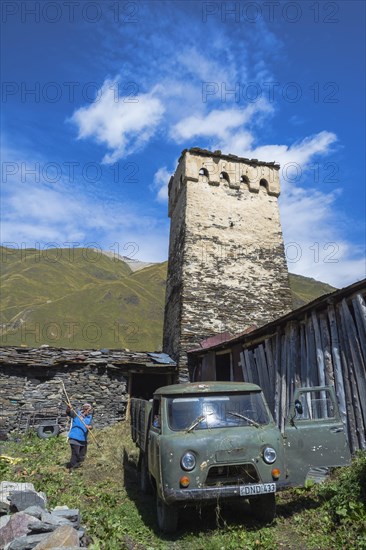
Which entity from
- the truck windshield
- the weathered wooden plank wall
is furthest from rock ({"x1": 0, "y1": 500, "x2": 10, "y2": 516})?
the weathered wooden plank wall

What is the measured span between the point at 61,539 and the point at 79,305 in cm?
8137

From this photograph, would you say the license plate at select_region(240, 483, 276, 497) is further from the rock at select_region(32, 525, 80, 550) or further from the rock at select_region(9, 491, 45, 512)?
the rock at select_region(9, 491, 45, 512)

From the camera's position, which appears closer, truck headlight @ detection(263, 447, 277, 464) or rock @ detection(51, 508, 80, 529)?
rock @ detection(51, 508, 80, 529)

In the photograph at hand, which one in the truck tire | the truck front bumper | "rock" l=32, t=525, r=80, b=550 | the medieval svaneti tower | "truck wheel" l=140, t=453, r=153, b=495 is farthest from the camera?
the medieval svaneti tower

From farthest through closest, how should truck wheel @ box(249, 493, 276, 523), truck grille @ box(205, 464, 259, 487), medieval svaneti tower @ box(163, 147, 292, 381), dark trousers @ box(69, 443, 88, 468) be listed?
medieval svaneti tower @ box(163, 147, 292, 381) < dark trousers @ box(69, 443, 88, 468) < truck wheel @ box(249, 493, 276, 523) < truck grille @ box(205, 464, 259, 487)

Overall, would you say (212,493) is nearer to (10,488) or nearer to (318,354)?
(10,488)

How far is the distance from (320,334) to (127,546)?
214 inches

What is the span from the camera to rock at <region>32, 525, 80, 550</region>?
149 inches

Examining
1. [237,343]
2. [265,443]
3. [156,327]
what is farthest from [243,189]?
[156,327]

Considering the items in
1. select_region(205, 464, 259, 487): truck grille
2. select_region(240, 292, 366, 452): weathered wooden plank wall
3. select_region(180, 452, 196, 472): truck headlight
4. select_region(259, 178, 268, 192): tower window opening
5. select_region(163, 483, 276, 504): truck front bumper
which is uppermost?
select_region(259, 178, 268, 192): tower window opening

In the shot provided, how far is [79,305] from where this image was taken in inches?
3238

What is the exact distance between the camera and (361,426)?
679 cm

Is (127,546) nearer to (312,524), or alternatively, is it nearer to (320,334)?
(312,524)

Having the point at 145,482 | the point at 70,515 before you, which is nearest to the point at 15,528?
the point at 70,515
